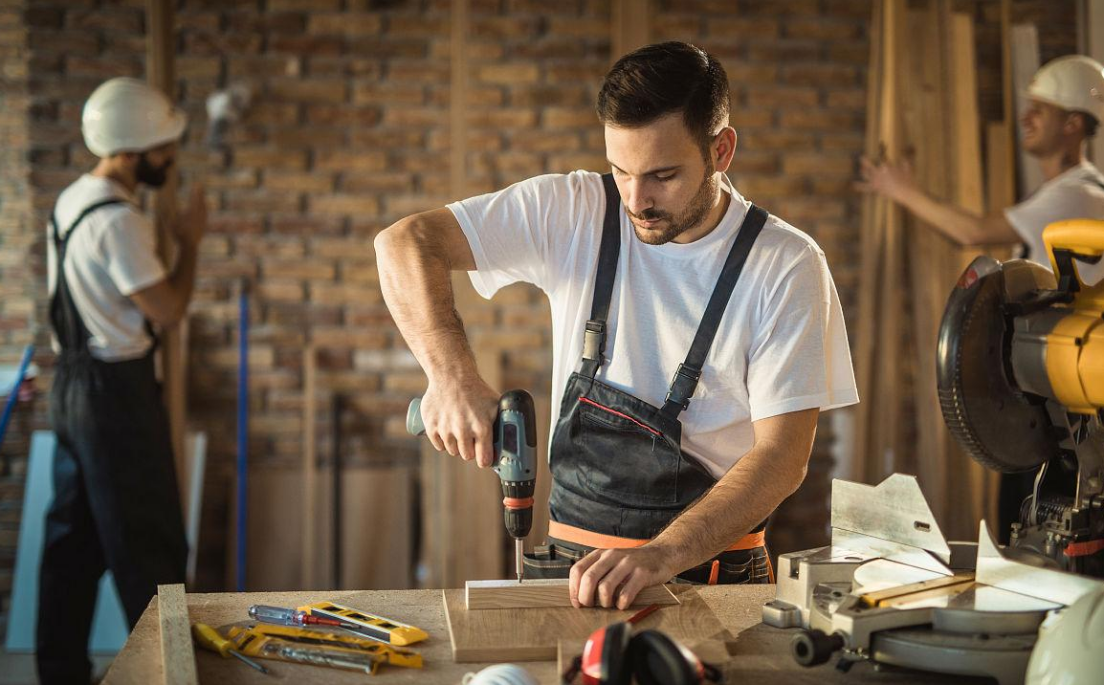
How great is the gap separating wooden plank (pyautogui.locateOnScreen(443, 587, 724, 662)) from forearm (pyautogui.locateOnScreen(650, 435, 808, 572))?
0.09 metres

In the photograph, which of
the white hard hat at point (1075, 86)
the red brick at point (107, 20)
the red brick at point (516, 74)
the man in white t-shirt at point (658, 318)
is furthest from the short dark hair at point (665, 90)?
Answer: the red brick at point (107, 20)

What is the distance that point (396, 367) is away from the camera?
4414mm

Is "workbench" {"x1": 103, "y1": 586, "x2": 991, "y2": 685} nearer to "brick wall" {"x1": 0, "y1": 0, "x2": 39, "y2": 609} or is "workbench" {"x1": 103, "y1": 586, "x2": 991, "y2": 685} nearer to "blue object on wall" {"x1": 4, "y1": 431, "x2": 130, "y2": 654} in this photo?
"blue object on wall" {"x1": 4, "y1": 431, "x2": 130, "y2": 654}

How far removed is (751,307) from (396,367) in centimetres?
264

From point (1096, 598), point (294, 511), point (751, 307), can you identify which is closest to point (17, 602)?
point (294, 511)

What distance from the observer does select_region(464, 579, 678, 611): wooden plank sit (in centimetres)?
166

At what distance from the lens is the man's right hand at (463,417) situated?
1.70 metres

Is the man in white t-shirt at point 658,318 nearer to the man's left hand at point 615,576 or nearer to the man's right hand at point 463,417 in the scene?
the man's right hand at point 463,417

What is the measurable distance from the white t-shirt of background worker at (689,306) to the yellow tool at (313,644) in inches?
28.5

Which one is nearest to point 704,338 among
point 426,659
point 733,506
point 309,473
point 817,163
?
point 733,506

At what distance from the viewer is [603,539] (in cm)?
203

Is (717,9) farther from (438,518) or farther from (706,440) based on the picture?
(706,440)

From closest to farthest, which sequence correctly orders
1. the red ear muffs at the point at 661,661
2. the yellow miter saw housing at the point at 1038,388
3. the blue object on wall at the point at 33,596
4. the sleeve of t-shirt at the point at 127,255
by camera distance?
the red ear muffs at the point at 661,661 < the yellow miter saw housing at the point at 1038,388 < the sleeve of t-shirt at the point at 127,255 < the blue object on wall at the point at 33,596

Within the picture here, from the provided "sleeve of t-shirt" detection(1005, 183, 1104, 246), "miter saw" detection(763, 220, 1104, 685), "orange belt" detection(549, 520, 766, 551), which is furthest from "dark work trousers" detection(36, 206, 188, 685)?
"sleeve of t-shirt" detection(1005, 183, 1104, 246)
